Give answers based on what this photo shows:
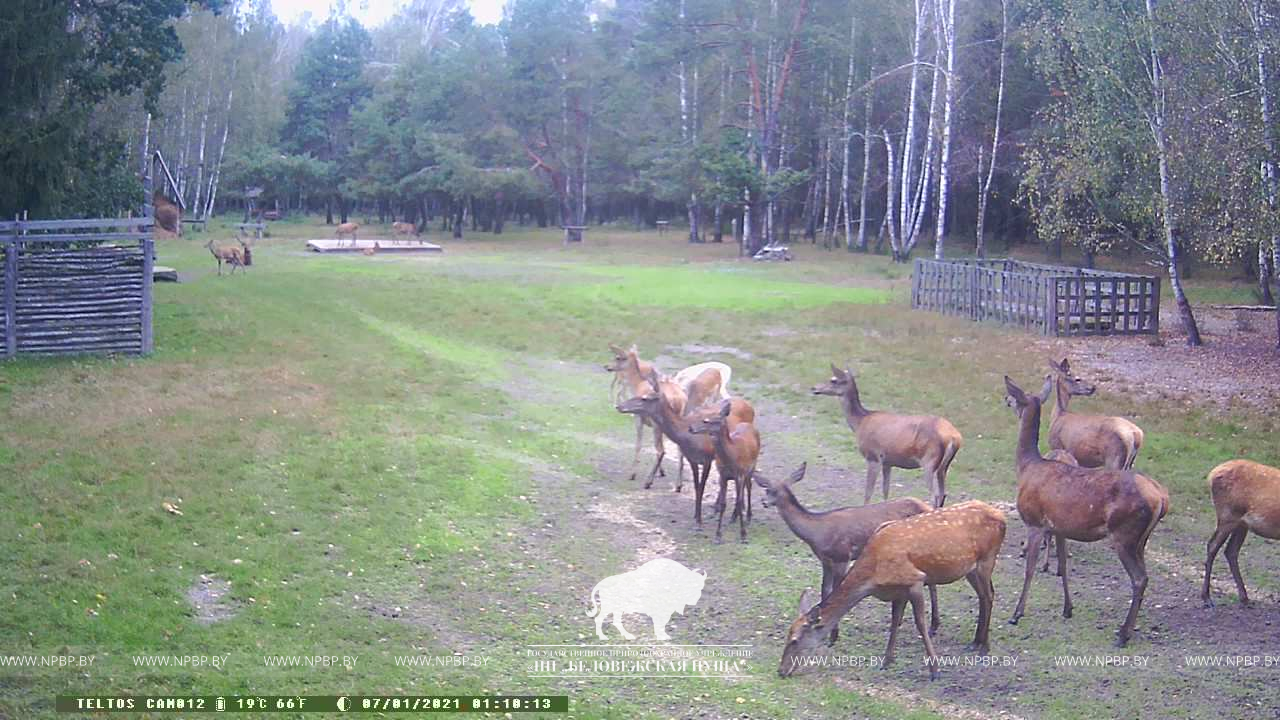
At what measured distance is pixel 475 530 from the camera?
1063cm

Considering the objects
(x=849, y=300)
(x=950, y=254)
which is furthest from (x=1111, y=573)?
(x=950, y=254)

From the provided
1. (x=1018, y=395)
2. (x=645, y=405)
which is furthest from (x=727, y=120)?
(x=1018, y=395)

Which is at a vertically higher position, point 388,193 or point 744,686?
point 388,193

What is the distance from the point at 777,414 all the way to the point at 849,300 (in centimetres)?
1399

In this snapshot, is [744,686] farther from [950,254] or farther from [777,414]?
[950,254]

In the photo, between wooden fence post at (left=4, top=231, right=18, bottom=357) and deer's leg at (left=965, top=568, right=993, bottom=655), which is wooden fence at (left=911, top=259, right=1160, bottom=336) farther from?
wooden fence post at (left=4, top=231, right=18, bottom=357)

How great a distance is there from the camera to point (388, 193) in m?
62.1

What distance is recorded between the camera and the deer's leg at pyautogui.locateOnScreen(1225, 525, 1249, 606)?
884 cm

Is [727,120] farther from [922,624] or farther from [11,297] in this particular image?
[922,624]

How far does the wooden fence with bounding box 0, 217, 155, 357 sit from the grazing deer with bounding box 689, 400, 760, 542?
1038cm

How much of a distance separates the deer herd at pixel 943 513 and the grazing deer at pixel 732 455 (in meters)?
0.01

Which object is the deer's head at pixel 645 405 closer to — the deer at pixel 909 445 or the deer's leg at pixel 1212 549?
the deer at pixel 909 445

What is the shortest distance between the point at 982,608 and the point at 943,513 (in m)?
0.66

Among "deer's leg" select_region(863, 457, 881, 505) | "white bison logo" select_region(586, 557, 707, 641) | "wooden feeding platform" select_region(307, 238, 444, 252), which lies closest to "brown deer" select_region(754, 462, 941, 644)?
"white bison logo" select_region(586, 557, 707, 641)
